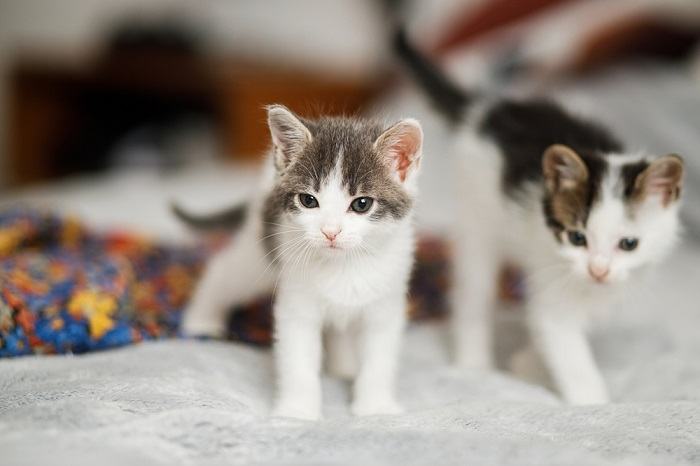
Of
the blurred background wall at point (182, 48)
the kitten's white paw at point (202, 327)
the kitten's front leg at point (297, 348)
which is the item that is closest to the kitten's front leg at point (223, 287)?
the kitten's white paw at point (202, 327)

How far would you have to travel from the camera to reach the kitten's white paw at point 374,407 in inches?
47.4

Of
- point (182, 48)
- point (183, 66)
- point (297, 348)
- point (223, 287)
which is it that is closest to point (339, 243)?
point (297, 348)

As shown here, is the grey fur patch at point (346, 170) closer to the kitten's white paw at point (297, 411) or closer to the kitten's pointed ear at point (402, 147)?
the kitten's pointed ear at point (402, 147)

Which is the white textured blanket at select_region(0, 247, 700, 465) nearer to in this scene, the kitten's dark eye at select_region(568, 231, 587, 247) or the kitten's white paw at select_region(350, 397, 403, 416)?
the kitten's white paw at select_region(350, 397, 403, 416)

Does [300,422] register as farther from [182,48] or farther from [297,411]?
[182,48]

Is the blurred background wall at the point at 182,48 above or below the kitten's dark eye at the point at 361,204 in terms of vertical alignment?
above

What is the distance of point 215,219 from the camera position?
1.74 meters

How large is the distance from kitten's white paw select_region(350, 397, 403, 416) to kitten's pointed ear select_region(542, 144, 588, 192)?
580 mm

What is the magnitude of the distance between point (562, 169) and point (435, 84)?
2.00ft

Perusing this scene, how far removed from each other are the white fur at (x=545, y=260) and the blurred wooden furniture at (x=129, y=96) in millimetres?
2626

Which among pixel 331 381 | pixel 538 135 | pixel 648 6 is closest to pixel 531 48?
pixel 648 6

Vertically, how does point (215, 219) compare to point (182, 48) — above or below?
below

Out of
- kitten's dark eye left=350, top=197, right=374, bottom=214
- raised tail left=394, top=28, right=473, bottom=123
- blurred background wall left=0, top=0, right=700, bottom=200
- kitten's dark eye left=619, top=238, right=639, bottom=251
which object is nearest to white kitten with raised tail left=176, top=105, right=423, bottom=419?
kitten's dark eye left=350, top=197, right=374, bottom=214

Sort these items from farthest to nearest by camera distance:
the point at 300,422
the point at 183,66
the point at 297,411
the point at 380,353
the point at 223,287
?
the point at 183,66 → the point at 223,287 → the point at 380,353 → the point at 297,411 → the point at 300,422
